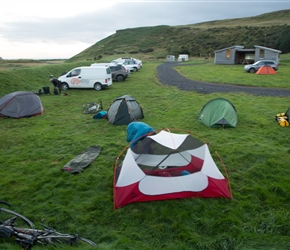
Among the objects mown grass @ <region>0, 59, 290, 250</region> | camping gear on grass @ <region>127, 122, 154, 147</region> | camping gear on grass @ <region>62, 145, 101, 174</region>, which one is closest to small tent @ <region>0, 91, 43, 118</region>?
mown grass @ <region>0, 59, 290, 250</region>

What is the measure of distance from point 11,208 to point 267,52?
39387 millimetres

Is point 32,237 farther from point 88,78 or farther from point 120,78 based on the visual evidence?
point 120,78

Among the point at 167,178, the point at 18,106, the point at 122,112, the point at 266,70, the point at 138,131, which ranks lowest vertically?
the point at 266,70

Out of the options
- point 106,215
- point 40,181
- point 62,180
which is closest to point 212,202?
point 106,215

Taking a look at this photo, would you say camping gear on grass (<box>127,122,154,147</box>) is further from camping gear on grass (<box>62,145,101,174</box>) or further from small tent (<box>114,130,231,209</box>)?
camping gear on grass (<box>62,145,101,174</box>)

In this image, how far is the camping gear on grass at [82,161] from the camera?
→ 693 cm

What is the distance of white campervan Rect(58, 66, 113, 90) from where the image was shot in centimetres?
1933

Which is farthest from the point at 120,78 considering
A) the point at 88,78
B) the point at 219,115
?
the point at 219,115

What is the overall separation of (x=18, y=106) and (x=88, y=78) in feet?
26.3

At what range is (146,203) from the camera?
18.1ft

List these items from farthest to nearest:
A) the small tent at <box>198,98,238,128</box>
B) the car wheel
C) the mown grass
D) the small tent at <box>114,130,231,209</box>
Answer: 1. the car wheel
2. the small tent at <box>198,98,238,128</box>
3. the small tent at <box>114,130,231,209</box>
4. the mown grass

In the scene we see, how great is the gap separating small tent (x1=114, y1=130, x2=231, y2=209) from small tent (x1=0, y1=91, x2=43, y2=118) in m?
8.31

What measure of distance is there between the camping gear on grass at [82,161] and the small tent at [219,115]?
4.73 metres

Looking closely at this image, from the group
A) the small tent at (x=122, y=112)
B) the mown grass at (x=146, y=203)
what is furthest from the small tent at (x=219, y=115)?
the small tent at (x=122, y=112)
